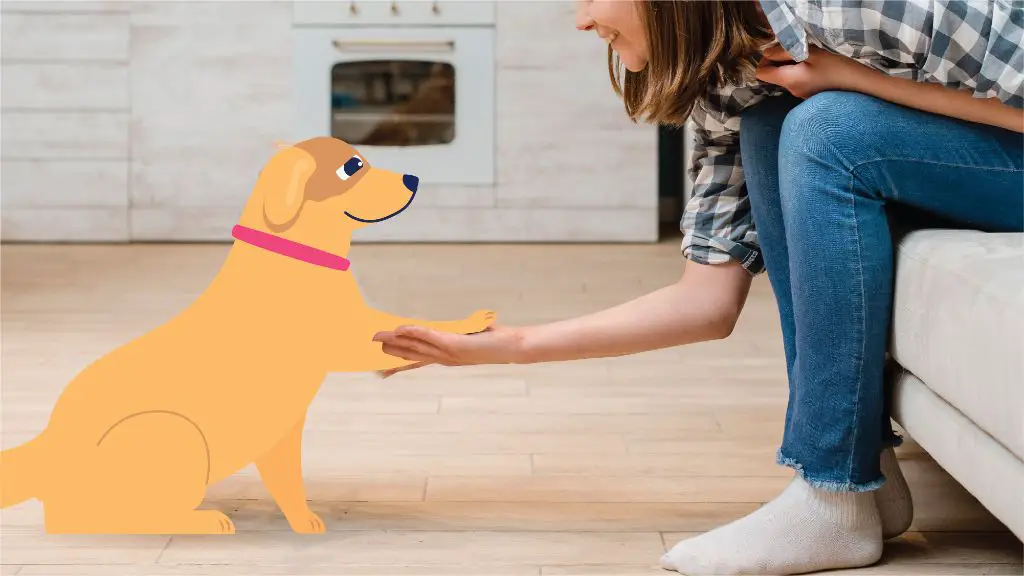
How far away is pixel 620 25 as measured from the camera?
1064 millimetres

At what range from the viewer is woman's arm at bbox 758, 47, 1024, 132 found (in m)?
1.01

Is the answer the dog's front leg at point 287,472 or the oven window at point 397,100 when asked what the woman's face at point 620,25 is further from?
the oven window at point 397,100

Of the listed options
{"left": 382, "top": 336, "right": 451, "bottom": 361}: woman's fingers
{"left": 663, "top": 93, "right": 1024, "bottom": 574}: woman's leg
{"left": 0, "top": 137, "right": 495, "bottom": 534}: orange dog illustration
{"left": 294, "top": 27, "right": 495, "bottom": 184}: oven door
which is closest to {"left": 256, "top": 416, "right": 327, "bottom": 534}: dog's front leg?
{"left": 0, "top": 137, "right": 495, "bottom": 534}: orange dog illustration

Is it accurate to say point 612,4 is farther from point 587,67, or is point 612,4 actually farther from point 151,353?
point 587,67

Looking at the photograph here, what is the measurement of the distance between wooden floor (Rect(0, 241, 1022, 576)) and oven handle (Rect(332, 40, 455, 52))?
1.12m

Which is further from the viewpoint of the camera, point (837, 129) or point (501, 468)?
point (501, 468)

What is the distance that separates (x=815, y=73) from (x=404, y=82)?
2.50 m

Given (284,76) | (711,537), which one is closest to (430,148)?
(284,76)

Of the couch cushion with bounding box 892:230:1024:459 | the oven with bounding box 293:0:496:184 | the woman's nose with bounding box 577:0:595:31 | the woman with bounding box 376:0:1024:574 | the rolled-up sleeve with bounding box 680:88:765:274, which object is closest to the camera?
the couch cushion with bounding box 892:230:1024:459

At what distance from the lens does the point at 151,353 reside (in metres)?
1.10

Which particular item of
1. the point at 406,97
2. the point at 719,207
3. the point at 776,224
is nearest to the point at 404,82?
the point at 406,97

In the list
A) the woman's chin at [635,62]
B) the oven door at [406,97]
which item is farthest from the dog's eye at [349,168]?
the oven door at [406,97]

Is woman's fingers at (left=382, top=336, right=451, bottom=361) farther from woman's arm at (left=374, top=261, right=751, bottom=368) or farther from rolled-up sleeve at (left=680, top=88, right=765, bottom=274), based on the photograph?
rolled-up sleeve at (left=680, top=88, right=765, bottom=274)

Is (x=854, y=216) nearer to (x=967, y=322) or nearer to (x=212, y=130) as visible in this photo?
(x=967, y=322)
